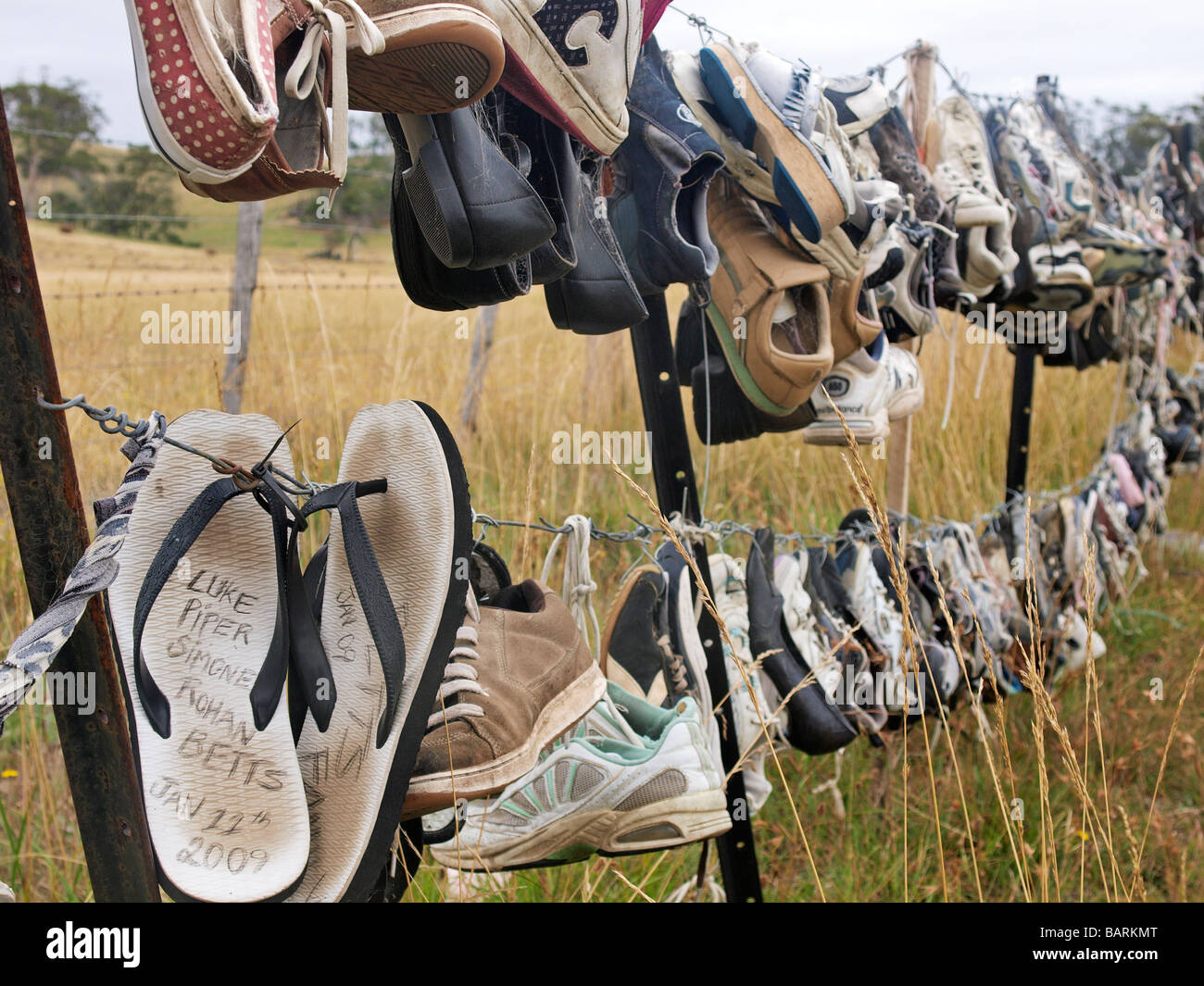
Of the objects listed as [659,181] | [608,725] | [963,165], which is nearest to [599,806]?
[608,725]

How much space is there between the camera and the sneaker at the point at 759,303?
1684 mm

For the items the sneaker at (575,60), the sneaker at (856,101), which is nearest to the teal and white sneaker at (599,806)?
the sneaker at (575,60)

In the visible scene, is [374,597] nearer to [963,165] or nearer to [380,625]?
[380,625]

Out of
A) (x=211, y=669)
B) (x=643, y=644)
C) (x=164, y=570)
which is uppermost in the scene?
(x=164, y=570)

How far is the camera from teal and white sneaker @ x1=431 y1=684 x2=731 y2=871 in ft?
4.33

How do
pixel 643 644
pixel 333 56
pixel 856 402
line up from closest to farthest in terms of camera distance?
pixel 333 56, pixel 643 644, pixel 856 402

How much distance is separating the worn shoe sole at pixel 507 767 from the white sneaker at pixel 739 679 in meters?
0.57

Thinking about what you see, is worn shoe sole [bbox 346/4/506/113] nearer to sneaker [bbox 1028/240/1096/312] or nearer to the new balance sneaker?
the new balance sneaker

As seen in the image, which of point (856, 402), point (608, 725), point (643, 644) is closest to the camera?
point (608, 725)

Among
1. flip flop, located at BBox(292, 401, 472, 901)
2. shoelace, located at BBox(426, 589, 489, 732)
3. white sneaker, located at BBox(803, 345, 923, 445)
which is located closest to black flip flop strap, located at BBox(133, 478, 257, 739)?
flip flop, located at BBox(292, 401, 472, 901)

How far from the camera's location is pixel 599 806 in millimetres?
1319

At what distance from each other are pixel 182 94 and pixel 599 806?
98 cm

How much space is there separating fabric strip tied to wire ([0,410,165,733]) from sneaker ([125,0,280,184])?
1.09 feet
